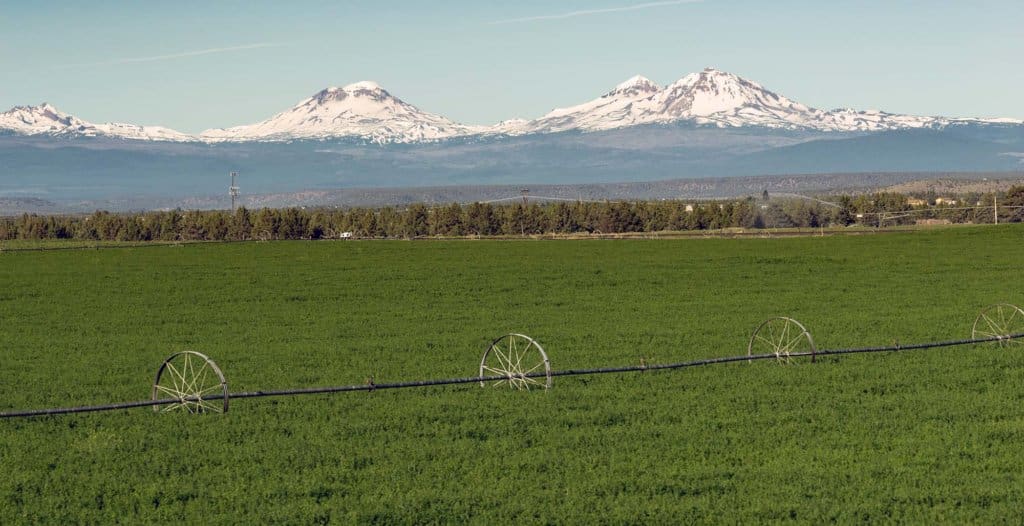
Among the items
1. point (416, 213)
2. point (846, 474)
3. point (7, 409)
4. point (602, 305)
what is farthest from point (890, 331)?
point (416, 213)

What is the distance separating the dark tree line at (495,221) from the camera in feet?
577

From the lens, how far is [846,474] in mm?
15070

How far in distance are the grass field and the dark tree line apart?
135 m

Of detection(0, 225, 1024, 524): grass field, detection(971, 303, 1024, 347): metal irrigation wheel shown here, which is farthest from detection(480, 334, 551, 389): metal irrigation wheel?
detection(971, 303, 1024, 347): metal irrigation wheel

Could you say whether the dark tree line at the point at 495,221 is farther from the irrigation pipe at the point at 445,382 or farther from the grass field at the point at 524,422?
the irrigation pipe at the point at 445,382

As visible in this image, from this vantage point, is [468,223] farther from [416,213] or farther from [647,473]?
[647,473]

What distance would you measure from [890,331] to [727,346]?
203 inches

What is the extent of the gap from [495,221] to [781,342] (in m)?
168

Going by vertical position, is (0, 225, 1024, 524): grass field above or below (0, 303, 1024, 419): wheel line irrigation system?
below

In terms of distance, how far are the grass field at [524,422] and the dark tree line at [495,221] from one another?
442 feet

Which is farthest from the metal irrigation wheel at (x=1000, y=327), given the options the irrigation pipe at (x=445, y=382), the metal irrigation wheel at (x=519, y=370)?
the metal irrigation wheel at (x=519, y=370)

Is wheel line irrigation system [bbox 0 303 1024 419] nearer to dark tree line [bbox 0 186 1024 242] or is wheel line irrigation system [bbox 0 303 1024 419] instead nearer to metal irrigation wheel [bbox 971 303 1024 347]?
metal irrigation wheel [bbox 971 303 1024 347]

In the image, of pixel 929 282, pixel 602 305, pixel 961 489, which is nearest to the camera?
pixel 961 489

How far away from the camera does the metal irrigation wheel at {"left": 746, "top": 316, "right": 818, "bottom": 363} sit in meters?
23.6
